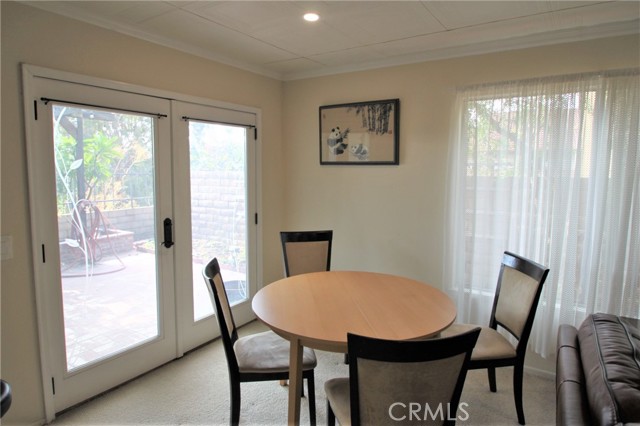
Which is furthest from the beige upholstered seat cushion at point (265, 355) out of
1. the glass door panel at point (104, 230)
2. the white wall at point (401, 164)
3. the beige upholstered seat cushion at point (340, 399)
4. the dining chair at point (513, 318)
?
the white wall at point (401, 164)

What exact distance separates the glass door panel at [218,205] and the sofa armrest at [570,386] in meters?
2.58

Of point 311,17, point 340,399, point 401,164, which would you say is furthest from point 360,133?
point 340,399

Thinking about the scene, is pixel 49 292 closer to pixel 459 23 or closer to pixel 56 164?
pixel 56 164

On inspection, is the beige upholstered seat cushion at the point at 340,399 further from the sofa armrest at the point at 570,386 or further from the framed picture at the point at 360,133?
the framed picture at the point at 360,133

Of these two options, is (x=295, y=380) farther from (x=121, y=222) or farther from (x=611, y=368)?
(x=121, y=222)

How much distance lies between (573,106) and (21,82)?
3284 mm

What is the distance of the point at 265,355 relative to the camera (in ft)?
7.03

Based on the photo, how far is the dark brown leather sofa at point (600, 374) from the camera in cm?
116

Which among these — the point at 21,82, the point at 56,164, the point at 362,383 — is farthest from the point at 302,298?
the point at 21,82

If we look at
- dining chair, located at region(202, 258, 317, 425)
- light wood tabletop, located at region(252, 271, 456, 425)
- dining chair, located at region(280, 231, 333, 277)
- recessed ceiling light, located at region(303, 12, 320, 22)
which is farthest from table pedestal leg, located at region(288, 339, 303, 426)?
recessed ceiling light, located at region(303, 12, 320, 22)

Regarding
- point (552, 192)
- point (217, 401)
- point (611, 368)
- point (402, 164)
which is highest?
point (402, 164)

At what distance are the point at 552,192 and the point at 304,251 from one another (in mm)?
1842

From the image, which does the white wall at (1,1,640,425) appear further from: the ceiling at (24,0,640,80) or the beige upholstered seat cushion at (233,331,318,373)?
the beige upholstered seat cushion at (233,331,318,373)

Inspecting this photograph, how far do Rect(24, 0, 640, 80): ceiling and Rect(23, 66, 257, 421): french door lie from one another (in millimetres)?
445
